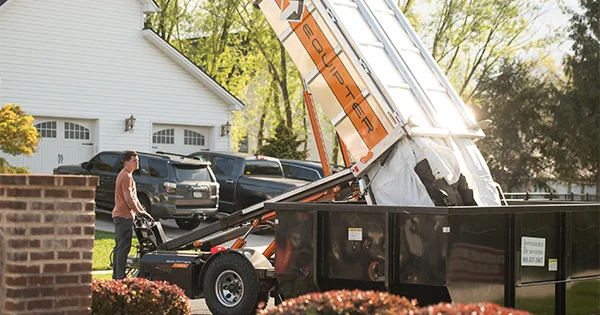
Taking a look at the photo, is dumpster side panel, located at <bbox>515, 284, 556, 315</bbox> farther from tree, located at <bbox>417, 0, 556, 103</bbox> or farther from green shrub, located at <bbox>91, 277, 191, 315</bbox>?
tree, located at <bbox>417, 0, 556, 103</bbox>

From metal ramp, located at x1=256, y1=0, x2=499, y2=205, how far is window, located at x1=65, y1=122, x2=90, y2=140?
701 inches

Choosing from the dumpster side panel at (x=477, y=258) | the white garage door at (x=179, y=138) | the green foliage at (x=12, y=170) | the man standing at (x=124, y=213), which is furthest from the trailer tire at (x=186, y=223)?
the dumpster side panel at (x=477, y=258)

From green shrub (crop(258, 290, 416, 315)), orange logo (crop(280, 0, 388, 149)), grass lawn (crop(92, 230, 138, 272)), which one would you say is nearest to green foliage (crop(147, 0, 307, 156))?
grass lawn (crop(92, 230, 138, 272))

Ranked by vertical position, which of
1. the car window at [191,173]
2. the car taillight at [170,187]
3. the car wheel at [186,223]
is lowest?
the car wheel at [186,223]

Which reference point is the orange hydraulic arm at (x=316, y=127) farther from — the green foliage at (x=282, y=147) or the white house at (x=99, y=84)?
the green foliage at (x=282, y=147)

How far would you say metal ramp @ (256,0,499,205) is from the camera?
10188mm

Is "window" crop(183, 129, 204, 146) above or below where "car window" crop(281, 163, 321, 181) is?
above

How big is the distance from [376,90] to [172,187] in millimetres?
12133

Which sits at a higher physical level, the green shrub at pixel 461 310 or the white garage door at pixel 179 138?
the white garage door at pixel 179 138

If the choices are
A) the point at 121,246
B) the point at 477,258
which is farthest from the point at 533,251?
the point at 121,246

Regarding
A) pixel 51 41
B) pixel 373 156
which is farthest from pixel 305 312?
pixel 51 41

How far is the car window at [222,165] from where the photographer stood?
77.8 ft

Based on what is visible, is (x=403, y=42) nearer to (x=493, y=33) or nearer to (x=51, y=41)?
(x=51, y=41)

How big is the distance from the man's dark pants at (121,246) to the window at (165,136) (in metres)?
17.9
